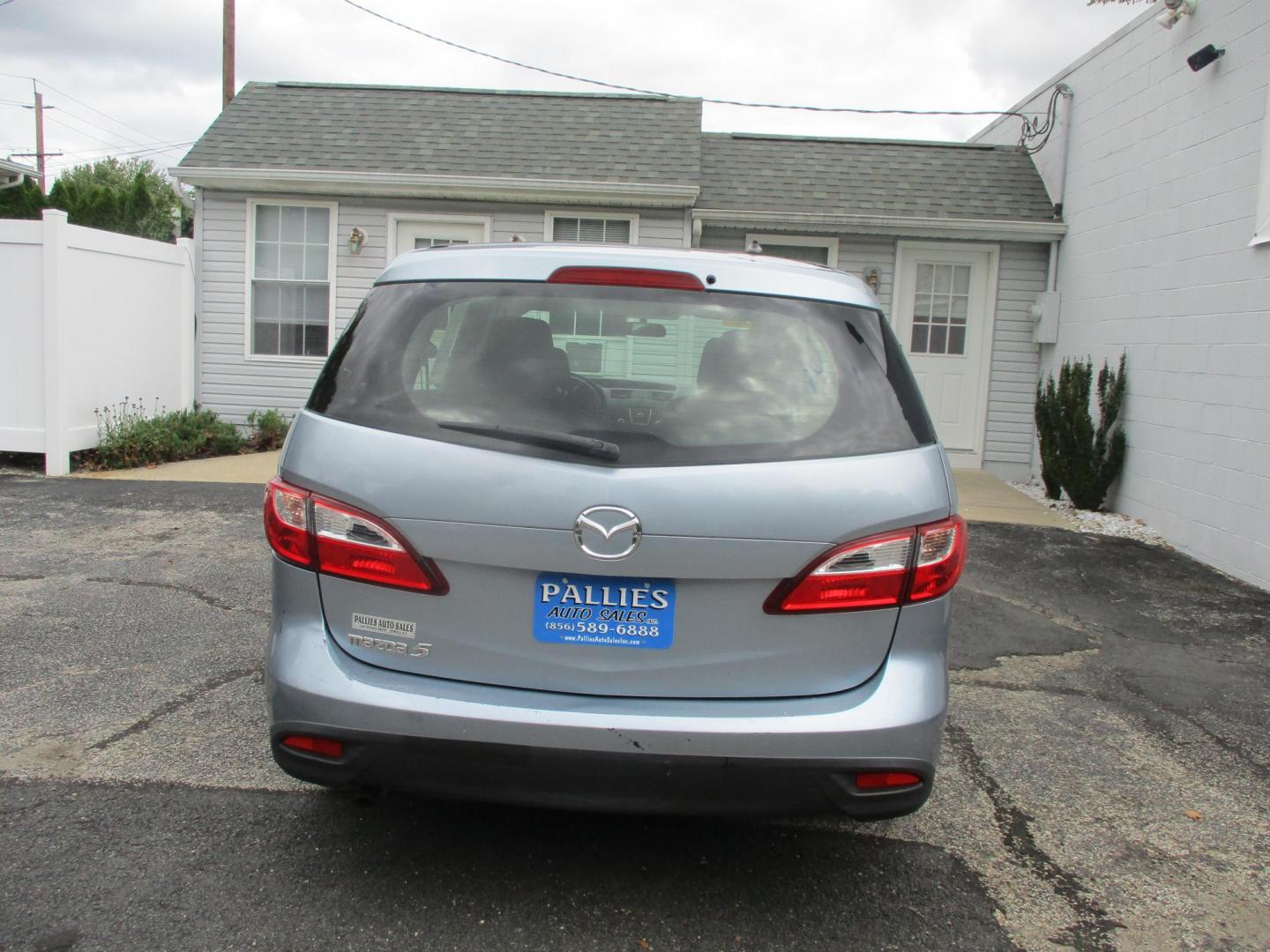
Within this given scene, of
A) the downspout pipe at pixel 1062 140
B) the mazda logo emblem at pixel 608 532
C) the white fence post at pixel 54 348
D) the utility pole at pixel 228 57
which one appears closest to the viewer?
the mazda logo emblem at pixel 608 532

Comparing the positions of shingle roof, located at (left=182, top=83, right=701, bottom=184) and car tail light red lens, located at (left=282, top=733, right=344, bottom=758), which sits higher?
shingle roof, located at (left=182, top=83, right=701, bottom=184)

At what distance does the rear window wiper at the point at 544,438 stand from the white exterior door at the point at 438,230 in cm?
941

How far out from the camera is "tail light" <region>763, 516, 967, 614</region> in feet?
8.08

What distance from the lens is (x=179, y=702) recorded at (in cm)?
414

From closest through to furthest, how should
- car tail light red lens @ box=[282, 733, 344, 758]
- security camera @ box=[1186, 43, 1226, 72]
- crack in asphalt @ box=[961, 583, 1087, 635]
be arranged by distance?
1. car tail light red lens @ box=[282, 733, 344, 758]
2. crack in asphalt @ box=[961, 583, 1087, 635]
3. security camera @ box=[1186, 43, 1226, 72]

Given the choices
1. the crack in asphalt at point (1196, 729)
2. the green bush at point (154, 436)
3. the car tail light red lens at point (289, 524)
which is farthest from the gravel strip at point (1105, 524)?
the green bush at point (154, 436)

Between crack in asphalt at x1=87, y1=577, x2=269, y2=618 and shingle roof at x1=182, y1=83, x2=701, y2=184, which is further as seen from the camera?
shingle roof at x1=182, y1=83, x2=701, y2=184

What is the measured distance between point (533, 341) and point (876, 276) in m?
9.57

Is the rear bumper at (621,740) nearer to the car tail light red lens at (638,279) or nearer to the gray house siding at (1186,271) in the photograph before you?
the car tail light red lens at (638,279)

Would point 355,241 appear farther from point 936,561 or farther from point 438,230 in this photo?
point 936,561

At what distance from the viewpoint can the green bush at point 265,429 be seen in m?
11.5

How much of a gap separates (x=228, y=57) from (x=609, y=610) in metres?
16.1

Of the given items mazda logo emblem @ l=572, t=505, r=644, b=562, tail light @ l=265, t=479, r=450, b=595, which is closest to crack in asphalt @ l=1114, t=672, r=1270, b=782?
mazda logo emblem @ l=572, t=505, r=644, b=562

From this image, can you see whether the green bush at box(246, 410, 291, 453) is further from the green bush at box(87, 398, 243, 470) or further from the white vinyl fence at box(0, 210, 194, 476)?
the white vinyl fence at box(0, 210, 194, 476)
